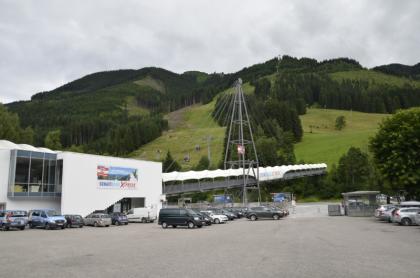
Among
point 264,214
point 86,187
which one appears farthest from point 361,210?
point 86,187

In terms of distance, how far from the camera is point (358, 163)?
87.9 meters

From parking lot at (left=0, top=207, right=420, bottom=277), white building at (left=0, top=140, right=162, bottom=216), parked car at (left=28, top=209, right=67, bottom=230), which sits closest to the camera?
parking lot at (left=0, top=207, right=420, bottom=277)

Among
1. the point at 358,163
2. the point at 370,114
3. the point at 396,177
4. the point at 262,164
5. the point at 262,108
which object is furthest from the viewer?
the point at 370,114

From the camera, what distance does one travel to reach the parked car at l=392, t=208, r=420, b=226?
31.6m

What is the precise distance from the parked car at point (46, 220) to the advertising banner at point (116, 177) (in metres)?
11.0

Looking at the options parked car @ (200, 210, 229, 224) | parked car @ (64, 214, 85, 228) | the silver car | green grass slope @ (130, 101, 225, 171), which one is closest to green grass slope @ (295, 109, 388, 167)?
green grass slope @ (130, 101, 225, 171)

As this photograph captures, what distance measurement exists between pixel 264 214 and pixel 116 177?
17.8 m

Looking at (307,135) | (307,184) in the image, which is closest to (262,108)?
(307,135)

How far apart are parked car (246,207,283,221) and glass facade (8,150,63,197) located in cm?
2109

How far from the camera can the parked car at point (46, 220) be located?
33906 mm

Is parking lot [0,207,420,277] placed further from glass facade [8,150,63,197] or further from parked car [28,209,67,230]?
glass facade [8,150,63,197]

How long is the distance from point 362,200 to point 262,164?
58701 millimetres

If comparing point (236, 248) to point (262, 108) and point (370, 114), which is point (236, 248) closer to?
point (262, 108)

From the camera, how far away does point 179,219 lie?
34.0 m
